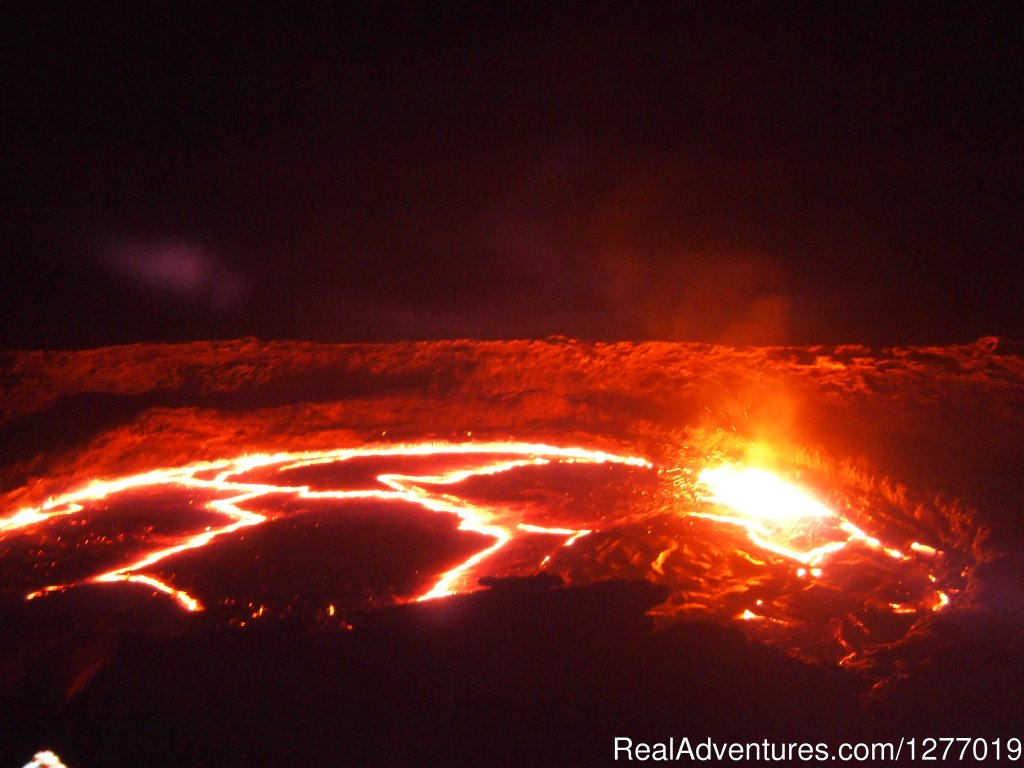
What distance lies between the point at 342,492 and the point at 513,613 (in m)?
1.53

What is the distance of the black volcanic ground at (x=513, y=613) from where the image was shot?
187 cm

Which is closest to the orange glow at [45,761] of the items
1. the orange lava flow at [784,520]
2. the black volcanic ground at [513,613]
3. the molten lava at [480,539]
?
the black volcanic ground at [513,613]

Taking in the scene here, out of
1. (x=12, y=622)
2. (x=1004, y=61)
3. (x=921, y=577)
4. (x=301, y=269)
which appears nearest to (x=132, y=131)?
(x=301, y=269)

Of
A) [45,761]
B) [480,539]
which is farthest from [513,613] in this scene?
[45,761]

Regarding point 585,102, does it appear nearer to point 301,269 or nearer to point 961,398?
point 301,269

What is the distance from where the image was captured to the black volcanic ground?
1870 mm

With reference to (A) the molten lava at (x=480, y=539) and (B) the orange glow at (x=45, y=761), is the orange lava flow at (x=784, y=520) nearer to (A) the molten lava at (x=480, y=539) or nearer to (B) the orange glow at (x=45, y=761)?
(A) the molten lava at (x=480, y=539)

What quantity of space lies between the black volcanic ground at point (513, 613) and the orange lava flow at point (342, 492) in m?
0.12

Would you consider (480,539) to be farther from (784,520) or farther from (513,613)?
(784,520)

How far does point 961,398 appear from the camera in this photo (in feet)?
10.7

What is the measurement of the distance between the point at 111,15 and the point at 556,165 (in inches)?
67.0

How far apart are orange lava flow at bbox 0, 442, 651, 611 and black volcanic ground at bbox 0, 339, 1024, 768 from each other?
120mm

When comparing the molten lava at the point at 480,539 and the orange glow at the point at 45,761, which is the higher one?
the molten lava at the point at 480,539

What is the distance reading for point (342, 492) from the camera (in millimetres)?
3676
